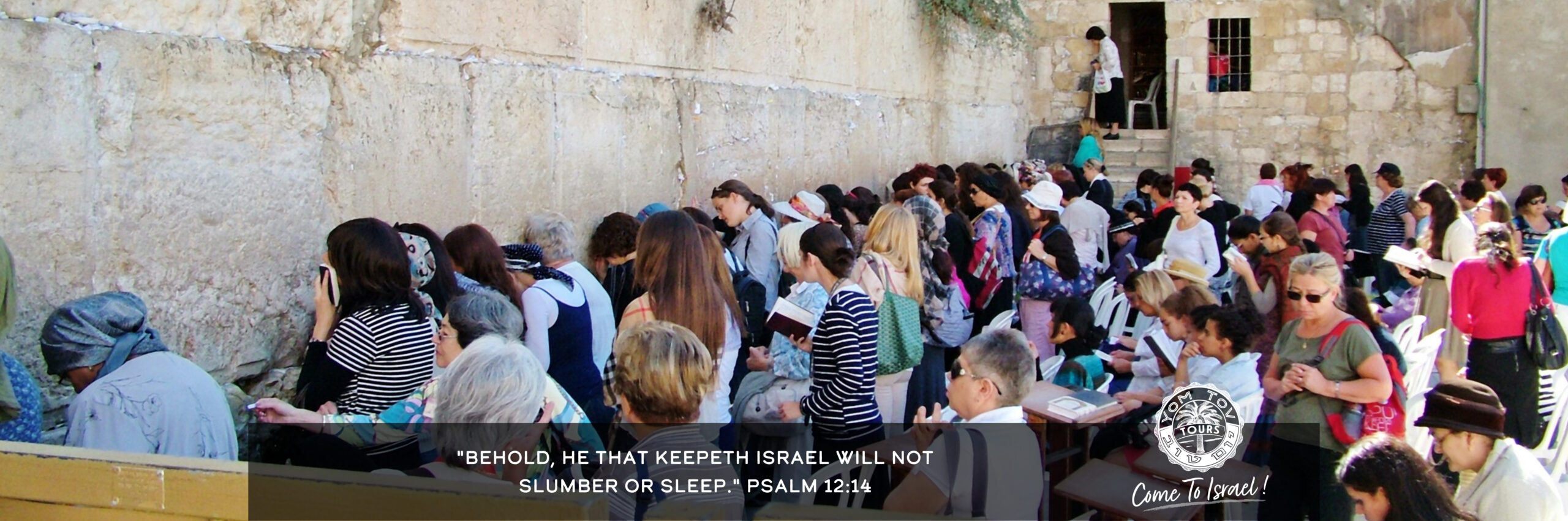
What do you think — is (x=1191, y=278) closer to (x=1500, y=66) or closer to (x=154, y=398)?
(x=154, y=398)

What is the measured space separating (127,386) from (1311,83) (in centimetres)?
1496

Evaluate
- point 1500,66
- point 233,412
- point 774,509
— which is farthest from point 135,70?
point 1500,66

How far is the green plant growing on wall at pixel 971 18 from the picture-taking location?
1210 centimetres

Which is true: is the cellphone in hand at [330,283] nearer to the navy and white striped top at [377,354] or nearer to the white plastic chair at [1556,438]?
the navy and white striped top at [377,354]

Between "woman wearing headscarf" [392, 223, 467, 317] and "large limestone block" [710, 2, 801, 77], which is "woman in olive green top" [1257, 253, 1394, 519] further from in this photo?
"large limestone block" [710, 2, 801, 77]

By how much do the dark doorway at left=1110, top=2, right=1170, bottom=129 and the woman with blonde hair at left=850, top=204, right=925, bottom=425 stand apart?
13.6m

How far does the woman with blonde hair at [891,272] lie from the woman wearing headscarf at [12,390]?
101 inches

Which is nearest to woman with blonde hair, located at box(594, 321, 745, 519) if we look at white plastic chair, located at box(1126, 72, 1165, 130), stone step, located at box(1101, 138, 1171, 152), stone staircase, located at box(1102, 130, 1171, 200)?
stone staircase, located at box(1102, 130, 1171, 200)

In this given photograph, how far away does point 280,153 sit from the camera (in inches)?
166

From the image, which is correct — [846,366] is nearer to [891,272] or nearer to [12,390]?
[891,272]

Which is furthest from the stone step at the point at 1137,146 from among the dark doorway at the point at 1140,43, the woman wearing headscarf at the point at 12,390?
the woman wearing headscarf at the point at 12,390

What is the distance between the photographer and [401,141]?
4.80 metres

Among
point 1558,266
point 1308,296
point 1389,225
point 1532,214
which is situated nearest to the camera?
point 1308,296

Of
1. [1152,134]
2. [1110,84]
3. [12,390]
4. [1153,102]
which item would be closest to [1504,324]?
[12,390]
